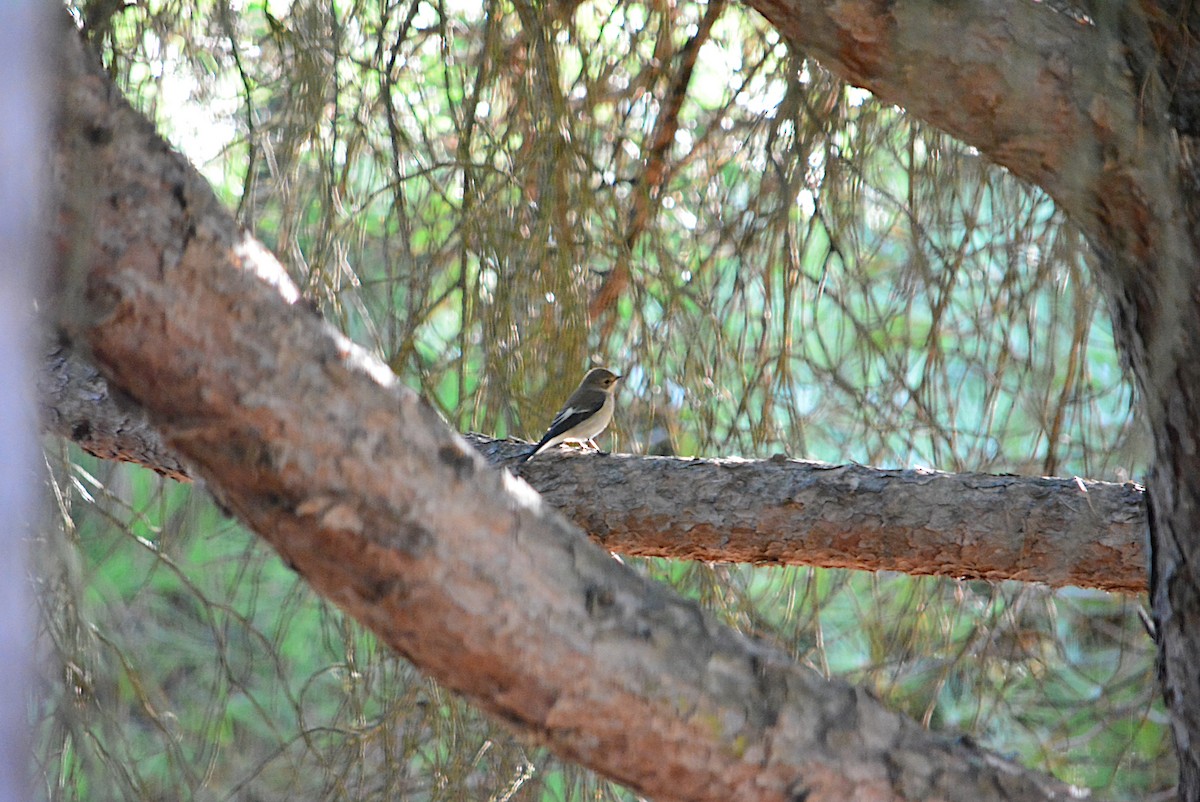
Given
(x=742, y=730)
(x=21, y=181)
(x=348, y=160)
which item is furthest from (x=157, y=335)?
(x=348, y=160)

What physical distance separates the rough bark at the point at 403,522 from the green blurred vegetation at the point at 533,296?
538mm

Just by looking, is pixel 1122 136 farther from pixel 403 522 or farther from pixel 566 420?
pixel 566 420

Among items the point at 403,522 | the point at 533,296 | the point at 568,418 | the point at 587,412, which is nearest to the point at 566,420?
the point at 568,418

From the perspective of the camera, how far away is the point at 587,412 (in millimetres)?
2869

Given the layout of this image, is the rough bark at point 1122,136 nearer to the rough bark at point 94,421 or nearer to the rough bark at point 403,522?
the rough bark at point 403,522

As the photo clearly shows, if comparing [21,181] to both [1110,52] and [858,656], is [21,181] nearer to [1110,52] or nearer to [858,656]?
[1110,52]

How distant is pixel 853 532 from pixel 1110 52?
1.11m

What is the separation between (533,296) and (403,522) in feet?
4.29

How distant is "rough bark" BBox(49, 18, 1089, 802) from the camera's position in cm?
98

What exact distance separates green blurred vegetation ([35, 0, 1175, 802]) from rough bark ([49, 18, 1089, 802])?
538 mm

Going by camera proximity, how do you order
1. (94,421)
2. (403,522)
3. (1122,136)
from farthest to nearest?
1. (94,421)
2. (1122,136)
3. (403,522)

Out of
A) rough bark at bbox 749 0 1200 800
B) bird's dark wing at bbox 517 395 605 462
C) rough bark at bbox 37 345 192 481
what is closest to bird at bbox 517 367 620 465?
bird's dark wing at bbox 517 395 605 462

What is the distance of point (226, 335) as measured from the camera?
3.29 feet

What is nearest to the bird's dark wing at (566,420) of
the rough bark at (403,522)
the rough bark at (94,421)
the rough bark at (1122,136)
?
the rough bark at (94,421)
